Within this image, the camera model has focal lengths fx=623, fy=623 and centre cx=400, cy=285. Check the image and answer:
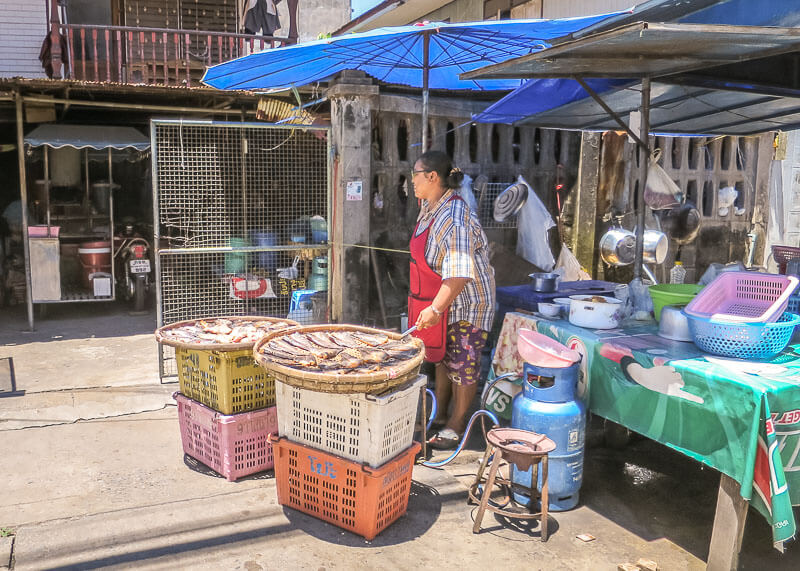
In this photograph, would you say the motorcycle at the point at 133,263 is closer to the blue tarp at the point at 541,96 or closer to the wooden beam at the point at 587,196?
the blue tarp at the point at 541,96

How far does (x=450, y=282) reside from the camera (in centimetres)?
430

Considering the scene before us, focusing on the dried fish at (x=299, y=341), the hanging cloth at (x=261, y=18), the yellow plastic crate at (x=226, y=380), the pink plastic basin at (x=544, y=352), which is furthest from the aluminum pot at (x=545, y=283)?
the hanging cloth at (x=261, y=18)

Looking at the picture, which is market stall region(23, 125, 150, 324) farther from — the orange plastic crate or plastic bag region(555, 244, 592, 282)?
the orange plastic crate

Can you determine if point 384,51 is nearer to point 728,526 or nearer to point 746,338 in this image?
point 746,338

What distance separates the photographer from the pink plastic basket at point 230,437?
4188 millimetres

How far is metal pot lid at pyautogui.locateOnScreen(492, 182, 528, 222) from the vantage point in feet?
23.6

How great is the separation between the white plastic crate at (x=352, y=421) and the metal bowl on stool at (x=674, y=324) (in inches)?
62.1

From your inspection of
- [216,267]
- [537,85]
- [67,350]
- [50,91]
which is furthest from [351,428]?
[50,91]

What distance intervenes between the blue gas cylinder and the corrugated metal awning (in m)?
7.54

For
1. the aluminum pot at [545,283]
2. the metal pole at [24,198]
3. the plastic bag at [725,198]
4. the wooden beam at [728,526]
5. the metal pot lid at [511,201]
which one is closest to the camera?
the wooden beam at [728,526]

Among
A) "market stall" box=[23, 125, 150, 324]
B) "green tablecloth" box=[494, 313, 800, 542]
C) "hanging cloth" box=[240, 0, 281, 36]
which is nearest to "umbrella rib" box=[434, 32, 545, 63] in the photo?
"green tablecloth" box=[494, 313, 800, 542]

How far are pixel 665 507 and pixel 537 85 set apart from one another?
3656mm

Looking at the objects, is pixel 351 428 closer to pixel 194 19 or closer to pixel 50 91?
pixel 50 91

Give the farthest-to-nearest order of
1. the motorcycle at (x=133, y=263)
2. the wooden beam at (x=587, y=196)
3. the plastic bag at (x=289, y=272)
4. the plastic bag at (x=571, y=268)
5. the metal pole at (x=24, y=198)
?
the motorcycle at (x=133, y=263) < the metal pole at (x=24, y=198) < the wooden beam at (x=587, y=196) < the plastic bag at (x=571, y=268) < the plastic bag at (x=289, y=272)
